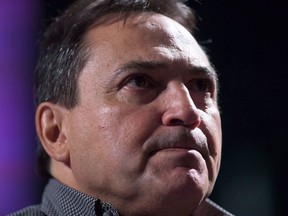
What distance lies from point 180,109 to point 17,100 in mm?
866

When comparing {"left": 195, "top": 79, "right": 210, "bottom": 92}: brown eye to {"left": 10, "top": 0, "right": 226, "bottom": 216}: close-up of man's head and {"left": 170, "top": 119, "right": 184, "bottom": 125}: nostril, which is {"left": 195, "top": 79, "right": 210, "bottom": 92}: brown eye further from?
{"left": 170, "top": 119, "right": 184, "bottom": 125}: nostril

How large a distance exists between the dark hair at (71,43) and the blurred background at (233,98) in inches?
12.2

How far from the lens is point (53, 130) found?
1.53 meters

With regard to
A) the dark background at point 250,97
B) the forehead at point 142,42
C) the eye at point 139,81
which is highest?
the forehead at point 142,42

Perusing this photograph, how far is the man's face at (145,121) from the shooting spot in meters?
1.31

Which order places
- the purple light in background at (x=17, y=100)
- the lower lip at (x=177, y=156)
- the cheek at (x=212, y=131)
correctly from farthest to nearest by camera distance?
1. the purple light in background at (x=17, y=100)
2. the cheek at (x=212, y=131)
3. the lower lip at (x=177, y=156)

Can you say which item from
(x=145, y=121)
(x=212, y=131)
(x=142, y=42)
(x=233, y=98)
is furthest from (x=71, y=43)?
(x=233, y=98)

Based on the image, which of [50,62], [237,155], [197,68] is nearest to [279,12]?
[237,155]

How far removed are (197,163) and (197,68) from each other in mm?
276

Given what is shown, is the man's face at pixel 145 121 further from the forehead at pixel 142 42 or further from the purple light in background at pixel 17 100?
the purple light in background at pixel 17 100

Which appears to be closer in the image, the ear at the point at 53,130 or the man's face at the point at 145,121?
the man's face at the point at 145,121

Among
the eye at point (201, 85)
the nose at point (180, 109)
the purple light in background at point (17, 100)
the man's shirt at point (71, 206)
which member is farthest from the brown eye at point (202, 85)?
the purple light in background at point (17, 100)

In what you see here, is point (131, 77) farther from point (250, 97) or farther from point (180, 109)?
point (250, 97)

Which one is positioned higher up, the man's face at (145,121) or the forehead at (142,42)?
the forehead at (142,42)
